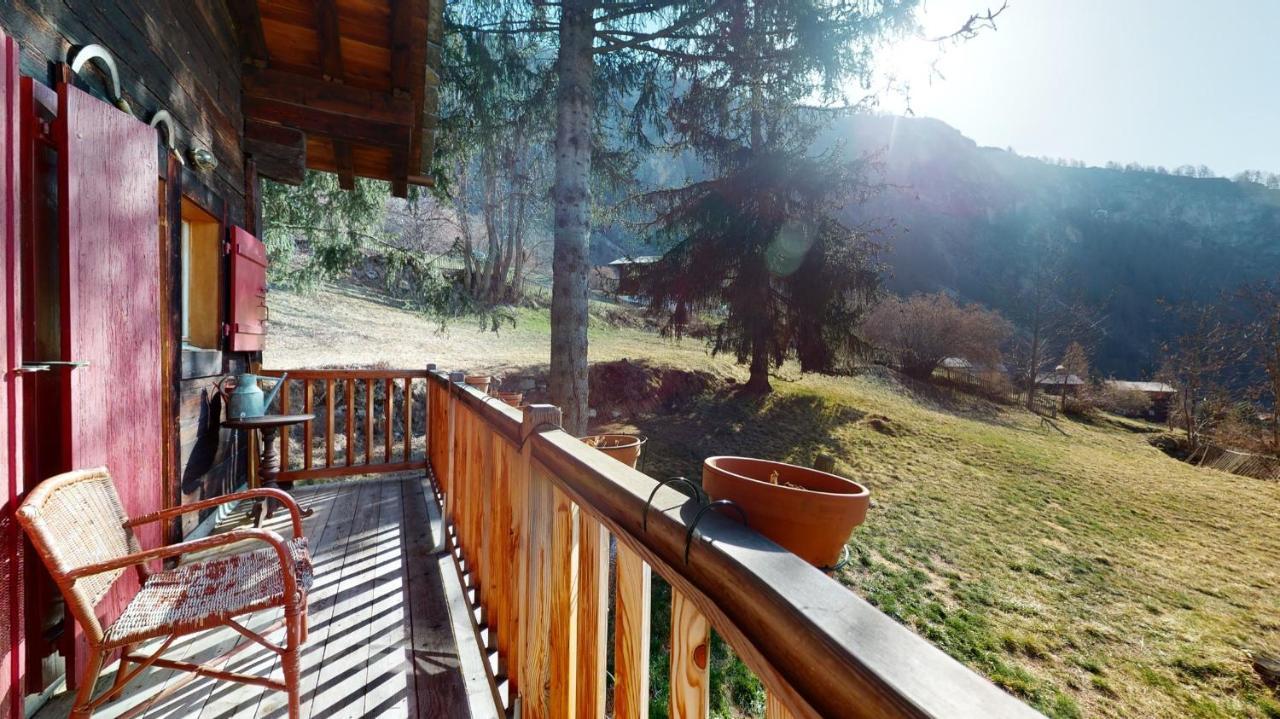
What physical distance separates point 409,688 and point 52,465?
1247 mm

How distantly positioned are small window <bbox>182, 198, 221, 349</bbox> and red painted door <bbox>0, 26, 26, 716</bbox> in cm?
175

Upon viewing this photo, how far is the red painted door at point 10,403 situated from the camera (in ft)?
4.05

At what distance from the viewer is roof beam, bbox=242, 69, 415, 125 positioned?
3.33 m

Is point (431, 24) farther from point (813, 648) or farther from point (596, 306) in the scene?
point (596, 306)

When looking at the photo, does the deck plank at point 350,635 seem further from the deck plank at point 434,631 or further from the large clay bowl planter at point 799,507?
the large clay bowl planter at point 799,507

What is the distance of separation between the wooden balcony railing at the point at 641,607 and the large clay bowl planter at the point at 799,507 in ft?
0.36

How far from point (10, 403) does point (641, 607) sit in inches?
65.4

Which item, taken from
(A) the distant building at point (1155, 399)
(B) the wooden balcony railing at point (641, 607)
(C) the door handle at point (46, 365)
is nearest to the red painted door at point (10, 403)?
(C) the door handle at point (46, 365)

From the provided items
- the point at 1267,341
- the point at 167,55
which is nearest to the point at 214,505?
the point at 167,55

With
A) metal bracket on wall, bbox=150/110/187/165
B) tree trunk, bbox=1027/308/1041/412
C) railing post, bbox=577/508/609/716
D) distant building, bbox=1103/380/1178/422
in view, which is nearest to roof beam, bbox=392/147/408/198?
metal bracket on wall, bbox=150/110/187/165

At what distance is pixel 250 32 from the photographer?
10.2ft

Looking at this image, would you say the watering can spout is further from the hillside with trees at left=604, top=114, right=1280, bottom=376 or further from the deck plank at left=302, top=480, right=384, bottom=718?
the hillside with trees at left=604, top=114, right=1280, bottom=376

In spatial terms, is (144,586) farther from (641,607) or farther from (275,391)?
(275,391)

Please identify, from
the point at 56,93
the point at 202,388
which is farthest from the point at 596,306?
the point at 56,93
